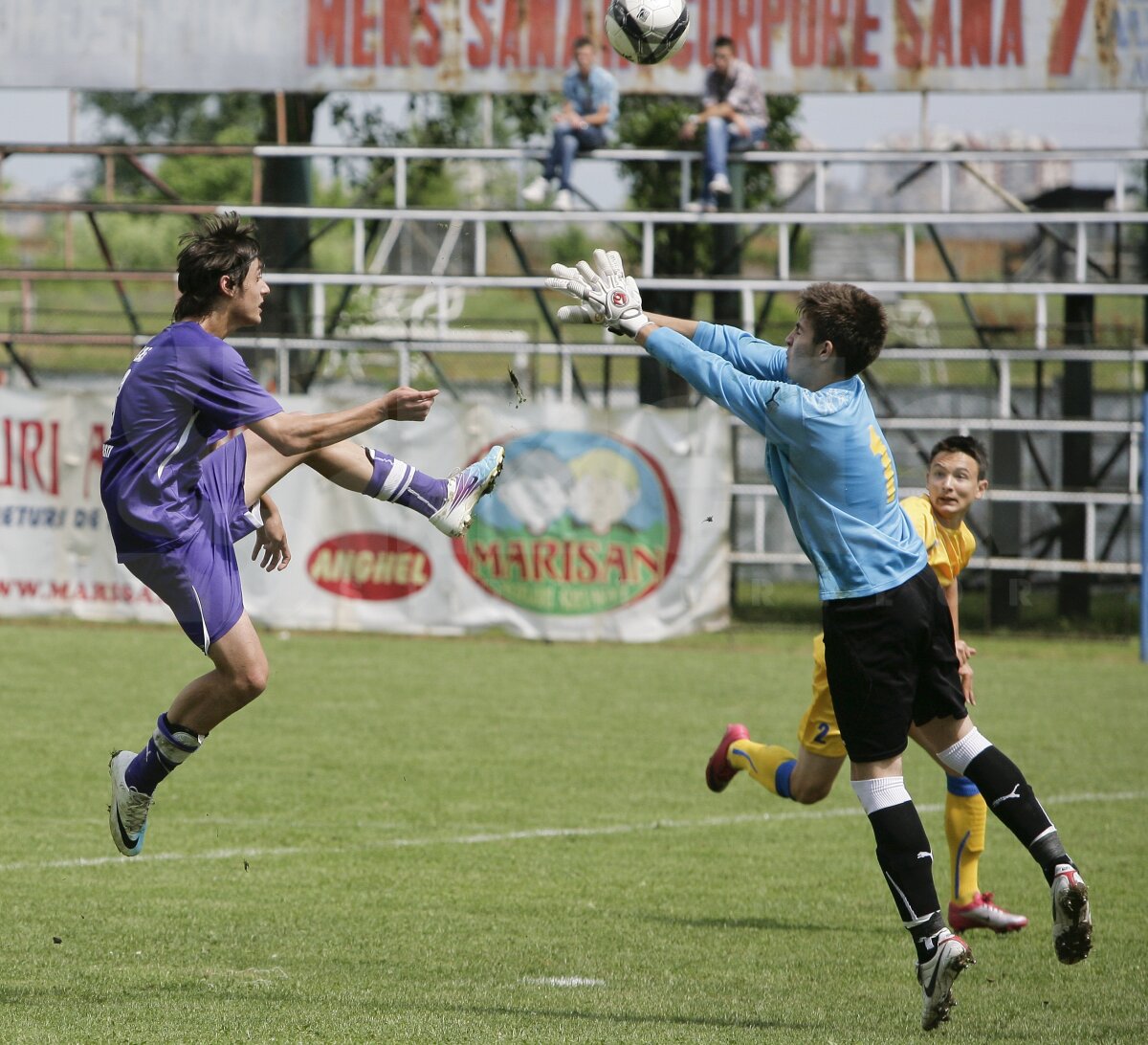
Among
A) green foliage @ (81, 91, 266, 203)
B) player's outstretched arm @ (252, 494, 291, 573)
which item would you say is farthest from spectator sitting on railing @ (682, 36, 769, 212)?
green foliage @ (81, 91, 266, 203)

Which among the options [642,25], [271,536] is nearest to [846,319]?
[271,536]

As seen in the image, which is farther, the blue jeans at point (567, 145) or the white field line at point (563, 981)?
the blue jeans at point (567, 145)

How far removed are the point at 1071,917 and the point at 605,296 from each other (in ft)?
8.06

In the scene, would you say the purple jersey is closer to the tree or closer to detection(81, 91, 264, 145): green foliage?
the tree

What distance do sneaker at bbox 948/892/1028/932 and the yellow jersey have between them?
4.20 ft

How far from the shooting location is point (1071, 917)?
518cm

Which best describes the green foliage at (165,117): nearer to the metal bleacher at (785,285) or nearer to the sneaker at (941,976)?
the metal bleacher at (785,285)

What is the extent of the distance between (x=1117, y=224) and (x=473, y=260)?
24.3 ft

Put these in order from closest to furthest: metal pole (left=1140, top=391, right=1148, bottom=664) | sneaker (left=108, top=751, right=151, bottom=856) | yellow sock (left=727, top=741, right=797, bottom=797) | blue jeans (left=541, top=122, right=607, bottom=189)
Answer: sneaker (left=108, top=751, right=151, bottom=856) → yellow sock (left=727, top=741, right=797, bottom=797) → metal pole (left=1140, top=391, right=1148, bottom=664) → blue jeans (left=541, top=122, right=607, bottom=189)

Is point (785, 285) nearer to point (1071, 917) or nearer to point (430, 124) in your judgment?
point (430, 124)

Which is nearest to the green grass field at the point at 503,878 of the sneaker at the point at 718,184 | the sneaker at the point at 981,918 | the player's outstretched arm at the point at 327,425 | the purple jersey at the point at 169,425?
the sneaker at the point at 981,918

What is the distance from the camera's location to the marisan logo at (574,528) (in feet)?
52.1

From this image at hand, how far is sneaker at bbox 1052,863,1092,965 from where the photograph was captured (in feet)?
16.9

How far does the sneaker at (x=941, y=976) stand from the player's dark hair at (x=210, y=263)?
10.7 ft
